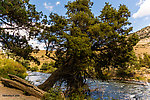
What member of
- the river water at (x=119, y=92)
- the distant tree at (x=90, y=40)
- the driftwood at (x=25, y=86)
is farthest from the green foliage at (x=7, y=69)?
the distant tree at (x=90, y=40)

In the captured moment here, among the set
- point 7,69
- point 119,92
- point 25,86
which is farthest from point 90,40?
point 7,69

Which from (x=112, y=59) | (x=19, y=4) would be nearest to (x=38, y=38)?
(x=19, y=4)

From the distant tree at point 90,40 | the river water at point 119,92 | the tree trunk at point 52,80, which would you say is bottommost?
the river water at point 119,92

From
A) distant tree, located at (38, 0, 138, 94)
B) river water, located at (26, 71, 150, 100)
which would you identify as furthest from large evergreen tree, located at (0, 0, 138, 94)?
river water, located at (26, 71, 150, 100)

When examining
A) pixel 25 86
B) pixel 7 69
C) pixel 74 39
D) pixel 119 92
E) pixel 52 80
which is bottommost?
pixel 119 92

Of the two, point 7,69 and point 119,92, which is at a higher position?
point 7,69

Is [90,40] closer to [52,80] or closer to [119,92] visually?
[52,80]

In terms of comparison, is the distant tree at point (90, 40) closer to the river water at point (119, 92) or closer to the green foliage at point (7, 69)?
the river water at point (119, 92)

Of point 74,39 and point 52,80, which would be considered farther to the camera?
point 52,80

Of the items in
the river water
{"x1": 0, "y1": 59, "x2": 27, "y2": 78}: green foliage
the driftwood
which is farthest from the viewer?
{"x1": 0, "y1": 59, "x2": 27, "y2": 78}: green foliage

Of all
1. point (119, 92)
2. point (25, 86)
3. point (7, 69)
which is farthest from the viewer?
point (7, 69)

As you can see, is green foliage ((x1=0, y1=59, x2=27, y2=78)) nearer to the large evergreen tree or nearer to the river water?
the river water

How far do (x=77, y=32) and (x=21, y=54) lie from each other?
6593mm

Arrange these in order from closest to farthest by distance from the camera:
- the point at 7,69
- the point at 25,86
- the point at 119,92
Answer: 1. the point at 25,86
2. the point at 119,92
3. the point at 7,69
